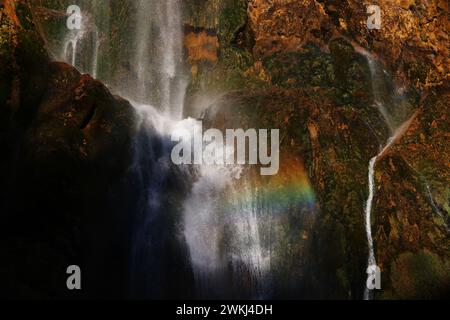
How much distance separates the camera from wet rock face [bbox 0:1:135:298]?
440 inches

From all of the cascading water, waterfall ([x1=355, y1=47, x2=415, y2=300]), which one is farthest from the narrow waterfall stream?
waterfall ([x1=355, y1=47, x2=415, y2=300])

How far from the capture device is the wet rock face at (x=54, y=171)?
11172 millimetres

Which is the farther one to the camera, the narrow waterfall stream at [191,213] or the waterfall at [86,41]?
the waterfall at [86,41]

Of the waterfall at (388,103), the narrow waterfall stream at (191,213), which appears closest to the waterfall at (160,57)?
the narrow waterfall stream at (191,213)

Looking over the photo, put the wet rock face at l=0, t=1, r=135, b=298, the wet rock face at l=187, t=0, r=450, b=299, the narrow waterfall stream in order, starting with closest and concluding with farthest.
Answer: the wet rock face at l=0, t=1, r=135, b=298 → the narrow waterfall stream → the wet rock face at l=187, t=0, r=450, b=299

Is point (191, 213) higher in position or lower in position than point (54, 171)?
lower

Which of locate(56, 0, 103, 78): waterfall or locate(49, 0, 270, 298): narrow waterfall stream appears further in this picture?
locate(56, 0, 103, 78): waterfall

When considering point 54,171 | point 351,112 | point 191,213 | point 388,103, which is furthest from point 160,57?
point 388,103

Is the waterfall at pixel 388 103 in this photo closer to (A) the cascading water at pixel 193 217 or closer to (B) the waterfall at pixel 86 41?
(A) the cascading water at pixel 193 217

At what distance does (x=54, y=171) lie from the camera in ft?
38.1

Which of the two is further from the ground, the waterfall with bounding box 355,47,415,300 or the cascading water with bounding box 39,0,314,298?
the waterfall with bounding box 355,47,415,300

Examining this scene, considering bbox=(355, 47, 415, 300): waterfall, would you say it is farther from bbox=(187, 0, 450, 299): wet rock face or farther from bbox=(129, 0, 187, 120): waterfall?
bbox=(129, 0, 187, 120): waterfall

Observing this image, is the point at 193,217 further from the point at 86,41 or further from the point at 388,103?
the point at 388,103

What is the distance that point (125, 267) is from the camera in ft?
41.2
